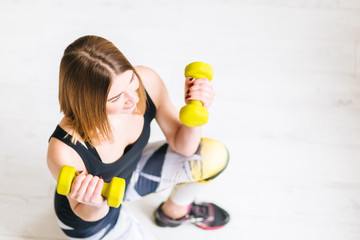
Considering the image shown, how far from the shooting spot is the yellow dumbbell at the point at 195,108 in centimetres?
89

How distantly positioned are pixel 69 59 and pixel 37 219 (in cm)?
85

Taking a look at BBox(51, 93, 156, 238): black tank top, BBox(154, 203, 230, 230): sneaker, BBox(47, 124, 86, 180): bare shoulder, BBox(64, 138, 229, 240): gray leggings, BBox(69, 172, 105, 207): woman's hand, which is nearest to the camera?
BBox(69, 172, 105, 207): woman's hand

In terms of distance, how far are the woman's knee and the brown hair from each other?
40 cm

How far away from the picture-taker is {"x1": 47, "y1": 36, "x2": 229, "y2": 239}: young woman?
79 centimetres

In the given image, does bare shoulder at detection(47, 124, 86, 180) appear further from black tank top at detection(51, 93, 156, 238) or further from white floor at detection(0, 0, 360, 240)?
white floor at detection(0, 0, 360, 240)

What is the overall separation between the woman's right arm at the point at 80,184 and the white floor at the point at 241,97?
46 cm

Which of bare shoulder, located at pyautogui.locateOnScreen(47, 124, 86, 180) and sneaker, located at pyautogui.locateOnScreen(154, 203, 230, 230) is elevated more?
bare shoulder, located at pyautogui.locateOnScreen(47, 124, 86, 180)

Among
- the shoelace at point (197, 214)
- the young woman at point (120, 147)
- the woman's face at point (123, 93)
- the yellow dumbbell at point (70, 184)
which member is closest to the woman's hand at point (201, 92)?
the young woman at point (120, 147)

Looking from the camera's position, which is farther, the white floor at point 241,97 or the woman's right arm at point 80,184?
the white floor at point 241,97

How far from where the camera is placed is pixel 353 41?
175 centimetres

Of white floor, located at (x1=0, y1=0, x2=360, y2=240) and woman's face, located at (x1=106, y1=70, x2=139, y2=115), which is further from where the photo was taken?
white floor, located at (x1=0, y1=0, x2=360, y2=240)

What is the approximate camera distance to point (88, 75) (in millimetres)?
783

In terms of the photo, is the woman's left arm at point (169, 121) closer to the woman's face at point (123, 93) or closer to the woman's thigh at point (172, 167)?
the woman's thigh at point (172, 167)

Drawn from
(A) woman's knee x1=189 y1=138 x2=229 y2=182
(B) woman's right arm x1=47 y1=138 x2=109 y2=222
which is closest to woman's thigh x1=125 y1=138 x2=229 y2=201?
(A) woman's knee x1=189 y1=138 x2=229 y2=182
